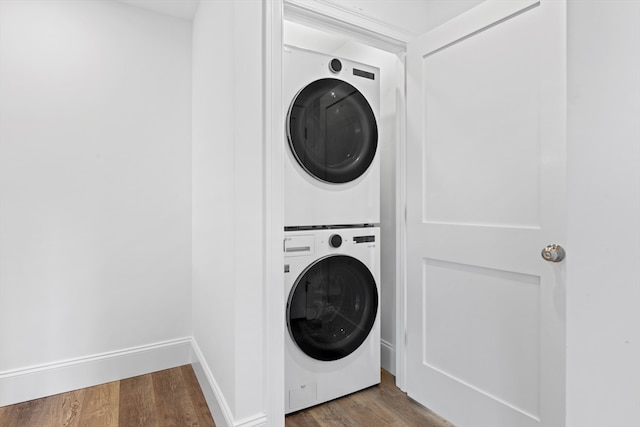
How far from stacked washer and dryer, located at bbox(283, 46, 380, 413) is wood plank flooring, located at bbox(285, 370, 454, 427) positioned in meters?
0.05

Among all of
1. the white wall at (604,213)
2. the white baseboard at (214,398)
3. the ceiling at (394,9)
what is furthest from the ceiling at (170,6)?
the white wall at (604,213)

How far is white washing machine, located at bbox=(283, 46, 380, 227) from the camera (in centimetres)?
175

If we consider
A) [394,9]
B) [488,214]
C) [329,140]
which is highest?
[394,9]

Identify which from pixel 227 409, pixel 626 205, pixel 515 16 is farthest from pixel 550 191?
pixel 227 409

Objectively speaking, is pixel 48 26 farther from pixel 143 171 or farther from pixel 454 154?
pixel 454 154

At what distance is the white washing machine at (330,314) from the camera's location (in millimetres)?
1758

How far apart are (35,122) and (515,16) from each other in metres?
2.50

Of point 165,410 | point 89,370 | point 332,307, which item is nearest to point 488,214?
point 332,307

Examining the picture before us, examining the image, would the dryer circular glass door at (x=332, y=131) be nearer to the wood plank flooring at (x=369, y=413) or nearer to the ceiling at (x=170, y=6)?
the ceiling at (x=170, y=6)

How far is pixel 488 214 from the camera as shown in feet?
4.99

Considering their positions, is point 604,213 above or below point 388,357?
above

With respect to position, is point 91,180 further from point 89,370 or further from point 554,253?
point 554,253

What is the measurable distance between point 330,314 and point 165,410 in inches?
39.9

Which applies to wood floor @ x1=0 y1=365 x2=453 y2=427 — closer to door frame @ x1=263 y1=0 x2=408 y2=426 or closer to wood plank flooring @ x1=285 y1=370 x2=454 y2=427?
wood plank flooring @ x1=285 y1=370 x2=454 y2=427
